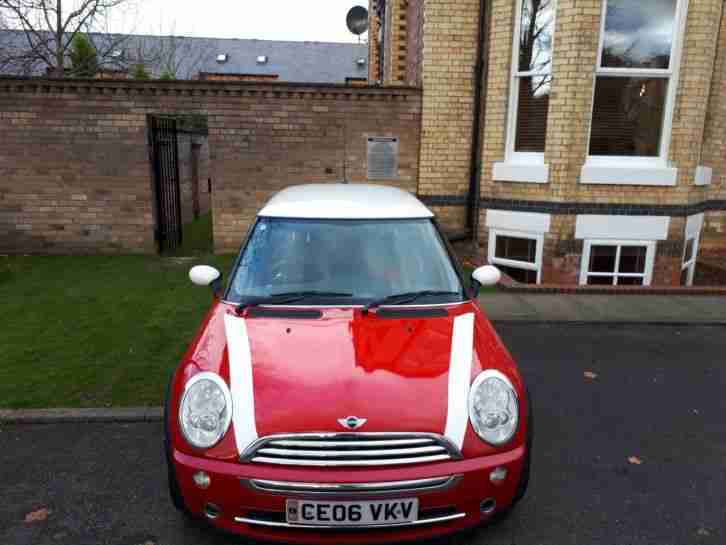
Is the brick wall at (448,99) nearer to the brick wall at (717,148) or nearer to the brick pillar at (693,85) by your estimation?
the brick pillar at (693,85)

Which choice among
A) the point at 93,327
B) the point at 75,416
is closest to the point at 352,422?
the point at 75,416

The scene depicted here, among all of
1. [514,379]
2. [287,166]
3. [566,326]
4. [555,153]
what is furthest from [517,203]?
[514,379]

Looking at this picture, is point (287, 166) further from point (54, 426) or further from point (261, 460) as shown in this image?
point (261, 460)

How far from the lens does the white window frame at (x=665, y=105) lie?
24.9 feet

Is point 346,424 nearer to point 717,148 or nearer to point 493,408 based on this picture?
point 493,408

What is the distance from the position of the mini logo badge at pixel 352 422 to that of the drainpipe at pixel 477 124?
727cm

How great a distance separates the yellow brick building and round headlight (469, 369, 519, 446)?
583cm

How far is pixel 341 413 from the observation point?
2.47 meters

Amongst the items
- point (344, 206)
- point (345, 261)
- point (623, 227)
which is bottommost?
point (623, 227)

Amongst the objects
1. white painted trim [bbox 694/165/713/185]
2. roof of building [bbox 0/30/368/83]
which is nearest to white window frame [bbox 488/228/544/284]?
white painted trim [bbox 694/165/713/185]

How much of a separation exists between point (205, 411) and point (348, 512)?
82cm

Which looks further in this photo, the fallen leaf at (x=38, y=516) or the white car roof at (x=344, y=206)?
the white car roof at (x=344, y=206)

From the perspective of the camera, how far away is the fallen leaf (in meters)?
2.94

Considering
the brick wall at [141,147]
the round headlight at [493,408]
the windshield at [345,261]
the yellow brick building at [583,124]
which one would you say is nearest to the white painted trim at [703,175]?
the yellow brick building at [583,124]
